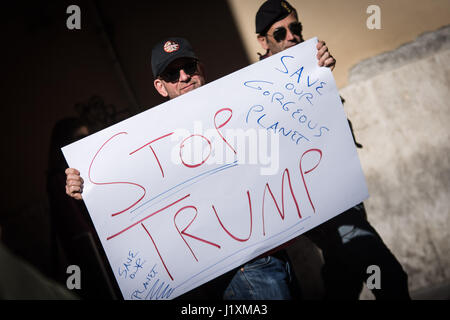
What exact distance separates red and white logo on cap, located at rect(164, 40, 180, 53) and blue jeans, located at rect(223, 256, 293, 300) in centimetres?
111

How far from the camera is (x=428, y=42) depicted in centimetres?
247

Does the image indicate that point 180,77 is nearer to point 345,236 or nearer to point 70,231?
point 345,236

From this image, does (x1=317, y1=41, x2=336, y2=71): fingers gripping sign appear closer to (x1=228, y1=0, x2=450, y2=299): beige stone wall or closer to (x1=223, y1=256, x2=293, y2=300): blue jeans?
(x1=223, y1=256, x2=293, y2=300): blue jeans

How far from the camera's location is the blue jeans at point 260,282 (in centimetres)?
150

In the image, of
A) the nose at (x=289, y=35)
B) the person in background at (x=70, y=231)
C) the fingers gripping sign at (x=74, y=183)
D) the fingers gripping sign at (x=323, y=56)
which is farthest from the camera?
the person in background at (x=70, y=231)

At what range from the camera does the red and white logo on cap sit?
1676 mm

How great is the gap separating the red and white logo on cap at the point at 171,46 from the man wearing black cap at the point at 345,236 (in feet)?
1.84

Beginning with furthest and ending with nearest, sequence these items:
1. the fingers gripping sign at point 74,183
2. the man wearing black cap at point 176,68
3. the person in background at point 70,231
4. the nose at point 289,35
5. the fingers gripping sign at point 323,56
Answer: the person in background at point 70,231 < the nose at point 289,35 < the man wearing black cap at point 176,68 < the fingers gripping sign at point 323,56 < the fingers gripping sign at point 74,183

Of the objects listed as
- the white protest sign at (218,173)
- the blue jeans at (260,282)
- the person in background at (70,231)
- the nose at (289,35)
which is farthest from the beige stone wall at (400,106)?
the person in background at (70,231)

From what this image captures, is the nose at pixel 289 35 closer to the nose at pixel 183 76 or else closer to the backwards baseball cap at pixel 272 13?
the backwards baseball cap at pixel 272 13

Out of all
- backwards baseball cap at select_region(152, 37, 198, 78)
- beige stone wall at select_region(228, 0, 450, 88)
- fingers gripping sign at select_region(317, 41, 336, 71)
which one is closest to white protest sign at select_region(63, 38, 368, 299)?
fingers gripping sign at select_region(317, 41, 336, 71)

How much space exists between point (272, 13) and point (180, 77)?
0.70 metres

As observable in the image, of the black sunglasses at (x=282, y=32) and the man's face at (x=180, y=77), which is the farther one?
the black sunglasses at (x=282, y=32)
